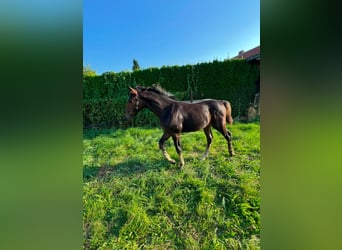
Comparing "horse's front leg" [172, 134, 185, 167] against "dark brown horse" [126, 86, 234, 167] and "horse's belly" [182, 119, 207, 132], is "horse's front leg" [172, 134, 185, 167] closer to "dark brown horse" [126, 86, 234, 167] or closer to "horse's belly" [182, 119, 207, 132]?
"dark brown horse" [126, 86, 234, 167]

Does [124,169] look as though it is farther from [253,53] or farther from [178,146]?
[253,53]

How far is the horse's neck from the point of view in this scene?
96.9 inches

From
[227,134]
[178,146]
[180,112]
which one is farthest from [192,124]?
[227,134]

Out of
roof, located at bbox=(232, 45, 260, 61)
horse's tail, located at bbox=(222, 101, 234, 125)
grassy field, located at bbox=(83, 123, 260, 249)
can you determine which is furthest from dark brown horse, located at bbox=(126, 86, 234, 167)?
roof, located at bbox=(232, 45, 260, 61)

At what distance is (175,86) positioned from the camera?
9.68 feet

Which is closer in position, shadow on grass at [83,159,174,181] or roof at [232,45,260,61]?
roof at [232,45,260,61]

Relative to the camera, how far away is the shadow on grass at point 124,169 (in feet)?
8.41

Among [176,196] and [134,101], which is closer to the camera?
[176,196]

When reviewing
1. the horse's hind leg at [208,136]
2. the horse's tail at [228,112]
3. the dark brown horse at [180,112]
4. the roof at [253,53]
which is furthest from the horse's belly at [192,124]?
the roof at [253,53]

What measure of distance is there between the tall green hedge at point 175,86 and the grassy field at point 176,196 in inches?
18.2

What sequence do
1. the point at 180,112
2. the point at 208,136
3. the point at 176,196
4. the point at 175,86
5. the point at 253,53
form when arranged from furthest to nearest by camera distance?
1. the point at 175,86
2. the point at 208,136
3. the point at 180,112
4. the point at 176,196
5. the point at 253,53

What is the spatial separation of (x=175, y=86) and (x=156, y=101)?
24.1 inches

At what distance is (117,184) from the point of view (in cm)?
242
